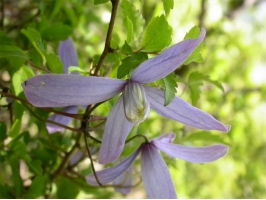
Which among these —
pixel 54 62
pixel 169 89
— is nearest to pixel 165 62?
pixel 169 89

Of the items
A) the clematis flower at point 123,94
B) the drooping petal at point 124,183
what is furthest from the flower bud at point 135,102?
the drooping petal at point 124,183

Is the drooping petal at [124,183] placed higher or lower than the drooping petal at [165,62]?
lower

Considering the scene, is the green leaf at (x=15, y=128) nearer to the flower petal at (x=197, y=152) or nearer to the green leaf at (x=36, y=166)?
the green leaf at (x=36, y=166)

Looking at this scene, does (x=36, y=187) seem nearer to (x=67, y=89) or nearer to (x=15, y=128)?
(x=15, y=128)

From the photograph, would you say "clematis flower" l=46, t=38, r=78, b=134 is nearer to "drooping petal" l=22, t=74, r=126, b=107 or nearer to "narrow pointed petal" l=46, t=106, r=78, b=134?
"narrow pointed petal" l=46, t=106, r=78, b=134

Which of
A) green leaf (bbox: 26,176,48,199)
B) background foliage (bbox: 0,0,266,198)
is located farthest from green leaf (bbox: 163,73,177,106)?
green leaf (bbox: 26,176,48,199)

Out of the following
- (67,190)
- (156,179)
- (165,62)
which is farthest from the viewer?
(67,190)

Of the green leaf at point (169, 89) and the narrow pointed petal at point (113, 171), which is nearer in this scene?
the green leaf at point (169, 89)
